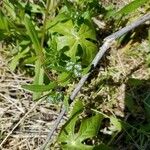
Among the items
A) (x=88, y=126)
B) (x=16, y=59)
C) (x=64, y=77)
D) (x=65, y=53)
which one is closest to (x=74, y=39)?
(x=65, y=53)

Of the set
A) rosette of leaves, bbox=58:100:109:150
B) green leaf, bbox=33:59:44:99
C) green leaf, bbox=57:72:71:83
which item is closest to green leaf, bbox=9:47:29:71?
green leaf, bbox=33:59:44:99

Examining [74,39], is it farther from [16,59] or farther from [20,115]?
[20,115]

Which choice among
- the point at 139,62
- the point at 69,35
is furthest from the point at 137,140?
the point at 69,35

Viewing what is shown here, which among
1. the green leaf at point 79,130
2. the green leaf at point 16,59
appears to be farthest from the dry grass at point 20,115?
the green leaf at point 79,130

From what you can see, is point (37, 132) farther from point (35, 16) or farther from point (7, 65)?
point (35, 16)

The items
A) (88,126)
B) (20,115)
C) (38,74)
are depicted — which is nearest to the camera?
(88,126)

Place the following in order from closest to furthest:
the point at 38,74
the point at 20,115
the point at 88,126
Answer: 1. the point at 88,126
2. the point at 38,74
3. the point at 20,115

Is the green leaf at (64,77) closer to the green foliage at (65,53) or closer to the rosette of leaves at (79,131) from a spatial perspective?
the green foliage at (65,53)

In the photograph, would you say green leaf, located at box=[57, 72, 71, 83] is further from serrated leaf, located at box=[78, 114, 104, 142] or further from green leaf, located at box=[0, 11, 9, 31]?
green leaf, located at box=[0, 11, 9, 31]
